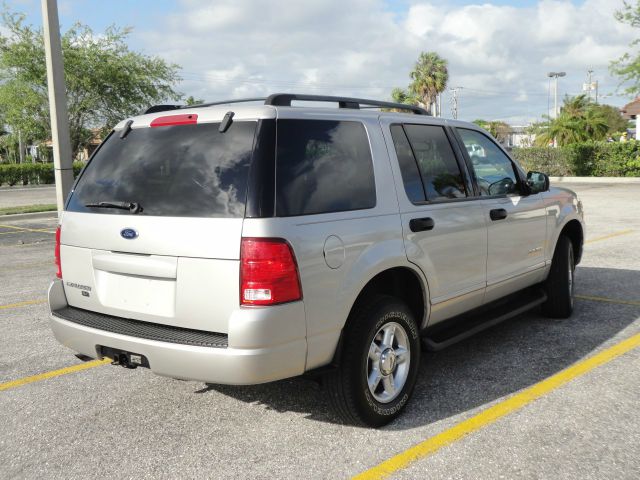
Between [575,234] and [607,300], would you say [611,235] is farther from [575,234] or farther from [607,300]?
[575,234]

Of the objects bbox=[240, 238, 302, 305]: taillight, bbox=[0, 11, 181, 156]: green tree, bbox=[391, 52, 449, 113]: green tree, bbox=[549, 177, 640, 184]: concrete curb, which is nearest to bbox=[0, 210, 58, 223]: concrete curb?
bbox=[0, 11, 181, 156]: green tree

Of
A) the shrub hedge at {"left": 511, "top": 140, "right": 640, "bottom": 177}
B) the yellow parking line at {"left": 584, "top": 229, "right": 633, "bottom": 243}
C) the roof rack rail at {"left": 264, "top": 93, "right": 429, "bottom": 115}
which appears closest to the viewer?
the roof rack rail at {"left": 264, "top": 93, "right": 429, "bottom": 115}

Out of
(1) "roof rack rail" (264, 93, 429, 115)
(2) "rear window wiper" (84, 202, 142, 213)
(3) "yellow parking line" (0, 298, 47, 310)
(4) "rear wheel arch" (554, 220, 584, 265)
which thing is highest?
(1) "roof rack rail" (264, 93, 429, 115)

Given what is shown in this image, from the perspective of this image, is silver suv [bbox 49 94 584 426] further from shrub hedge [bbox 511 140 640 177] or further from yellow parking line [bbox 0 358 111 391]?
shrub hedge [bbox 511 140 640 177]

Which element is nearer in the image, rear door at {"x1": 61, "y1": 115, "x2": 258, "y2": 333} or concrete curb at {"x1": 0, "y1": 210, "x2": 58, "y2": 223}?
rear door at {"x1": 61, "y1": 115, "x2": 258, "y2": 333}

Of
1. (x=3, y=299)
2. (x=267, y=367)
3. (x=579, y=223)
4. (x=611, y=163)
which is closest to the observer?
(x=267, y=367)

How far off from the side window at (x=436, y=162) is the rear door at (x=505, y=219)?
26 cm

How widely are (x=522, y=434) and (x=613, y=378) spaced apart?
48.5 inches

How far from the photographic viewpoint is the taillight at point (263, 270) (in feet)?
9.86

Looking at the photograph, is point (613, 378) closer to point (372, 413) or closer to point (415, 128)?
point (372, 413)

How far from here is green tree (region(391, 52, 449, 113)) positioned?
5866 centimetres

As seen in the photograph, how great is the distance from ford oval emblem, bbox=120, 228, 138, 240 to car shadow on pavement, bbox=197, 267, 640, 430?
119 centimetres

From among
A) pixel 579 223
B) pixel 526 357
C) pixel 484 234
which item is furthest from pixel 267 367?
pixel 579 223

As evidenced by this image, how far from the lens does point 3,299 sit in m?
7.18
